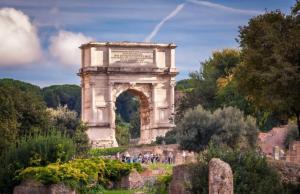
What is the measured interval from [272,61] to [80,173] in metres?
6.84

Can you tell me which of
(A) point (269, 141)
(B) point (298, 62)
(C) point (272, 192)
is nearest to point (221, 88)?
(A) point (269, 141)

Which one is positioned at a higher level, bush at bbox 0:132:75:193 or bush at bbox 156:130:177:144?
bush at bbox 156:130:177:144

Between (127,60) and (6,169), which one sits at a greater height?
(127,60)

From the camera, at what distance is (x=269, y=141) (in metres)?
49.0

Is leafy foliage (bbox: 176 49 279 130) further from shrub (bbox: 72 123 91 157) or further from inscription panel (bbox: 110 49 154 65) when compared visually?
shrub (bbox: 72 123 91 157)

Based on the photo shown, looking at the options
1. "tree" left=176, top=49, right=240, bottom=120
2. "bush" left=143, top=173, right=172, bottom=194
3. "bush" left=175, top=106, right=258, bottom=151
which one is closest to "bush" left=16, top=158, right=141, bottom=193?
"bush" left=143, top=173, right=172, bottom=194

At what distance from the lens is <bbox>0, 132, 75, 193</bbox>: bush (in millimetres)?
29125

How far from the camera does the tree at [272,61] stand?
78.6 feet

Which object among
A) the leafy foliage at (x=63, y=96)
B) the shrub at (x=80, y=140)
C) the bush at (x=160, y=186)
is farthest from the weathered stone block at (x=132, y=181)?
the leafy foliage at (x=63, y=96)

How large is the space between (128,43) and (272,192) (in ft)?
157

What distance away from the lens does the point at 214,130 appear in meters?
44.9

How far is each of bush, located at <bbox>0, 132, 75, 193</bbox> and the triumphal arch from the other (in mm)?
35780

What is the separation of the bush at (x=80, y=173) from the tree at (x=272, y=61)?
542cm

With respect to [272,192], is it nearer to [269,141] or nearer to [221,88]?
[269,141]
